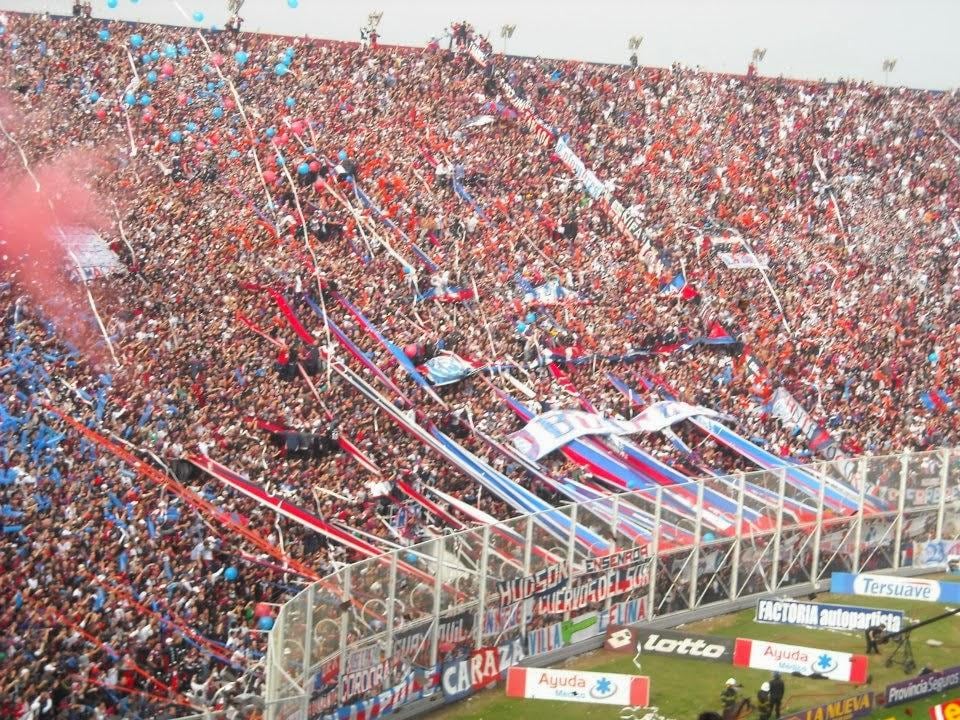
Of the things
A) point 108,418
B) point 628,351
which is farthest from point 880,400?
point 108,418

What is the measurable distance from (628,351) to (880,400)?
7.63 metres

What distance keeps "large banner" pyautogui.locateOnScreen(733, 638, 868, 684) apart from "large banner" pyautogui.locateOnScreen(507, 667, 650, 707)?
2.96m

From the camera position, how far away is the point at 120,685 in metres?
18.5

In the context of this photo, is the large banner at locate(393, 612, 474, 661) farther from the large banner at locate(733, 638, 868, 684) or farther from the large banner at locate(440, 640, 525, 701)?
the large banner at locate(733, 638, 868, 684)

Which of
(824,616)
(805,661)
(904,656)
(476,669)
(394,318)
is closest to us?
(476,669)

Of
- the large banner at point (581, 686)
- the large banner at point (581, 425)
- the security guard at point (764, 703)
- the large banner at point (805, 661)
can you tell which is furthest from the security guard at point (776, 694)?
the large banner at point (581, 425)

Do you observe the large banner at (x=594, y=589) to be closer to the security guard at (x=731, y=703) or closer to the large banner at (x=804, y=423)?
the security guard at (x=731, y=703)

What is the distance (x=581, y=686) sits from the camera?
64.9 feet

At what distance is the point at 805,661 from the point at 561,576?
14.4ft

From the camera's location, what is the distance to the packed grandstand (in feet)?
70.6

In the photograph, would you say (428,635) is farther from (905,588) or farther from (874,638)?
(905,588)

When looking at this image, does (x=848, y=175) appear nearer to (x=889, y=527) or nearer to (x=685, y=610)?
(x=889, y=527)

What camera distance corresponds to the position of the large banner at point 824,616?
23.7 meters

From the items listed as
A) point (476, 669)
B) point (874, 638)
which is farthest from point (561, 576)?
point (874, 638)
